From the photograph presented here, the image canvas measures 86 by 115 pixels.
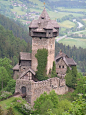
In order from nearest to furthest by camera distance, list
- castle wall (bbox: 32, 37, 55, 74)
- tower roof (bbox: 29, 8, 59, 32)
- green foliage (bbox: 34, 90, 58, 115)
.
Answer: green foliage (bbox: 34, 90, 58, 115)
tower roof (bbox: 29, 8, 59, 32)
castle wall (bbox: 32, 37, 55, 74)

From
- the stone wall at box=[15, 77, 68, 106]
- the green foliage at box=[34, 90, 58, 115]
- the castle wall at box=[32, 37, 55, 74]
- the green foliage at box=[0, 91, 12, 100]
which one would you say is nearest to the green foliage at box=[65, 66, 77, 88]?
the stone wall at box=[15, 77, 68, 106]

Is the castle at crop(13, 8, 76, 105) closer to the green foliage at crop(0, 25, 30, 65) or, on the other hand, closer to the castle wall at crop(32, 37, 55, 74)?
the castle wall at crop(32, 37, 55, 74)

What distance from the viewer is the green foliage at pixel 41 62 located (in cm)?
4738

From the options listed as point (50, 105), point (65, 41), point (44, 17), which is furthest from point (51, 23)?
point (65, 41)

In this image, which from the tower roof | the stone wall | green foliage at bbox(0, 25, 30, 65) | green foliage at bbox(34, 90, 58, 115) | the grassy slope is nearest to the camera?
green foliage at bbox(34, 90, 58, 115)

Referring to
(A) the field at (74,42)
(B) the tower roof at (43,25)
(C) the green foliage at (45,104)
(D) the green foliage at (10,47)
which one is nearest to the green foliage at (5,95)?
(C) the green foliage at (45,104)

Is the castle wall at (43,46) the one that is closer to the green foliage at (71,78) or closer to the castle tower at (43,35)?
the castle tower at (43,35)

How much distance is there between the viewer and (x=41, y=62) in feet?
156

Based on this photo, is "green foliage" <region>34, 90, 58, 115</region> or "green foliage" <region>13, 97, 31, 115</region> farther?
"green foliage" <region>13, 97, 31, 115</region>

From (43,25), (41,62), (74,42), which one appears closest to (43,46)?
(41,62)

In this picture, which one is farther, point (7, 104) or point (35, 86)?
point (35, 86)

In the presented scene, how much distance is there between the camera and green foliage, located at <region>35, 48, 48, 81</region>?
47375mm

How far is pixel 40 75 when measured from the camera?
4750cm

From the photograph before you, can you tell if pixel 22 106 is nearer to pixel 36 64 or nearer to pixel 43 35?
pixel 36 64
